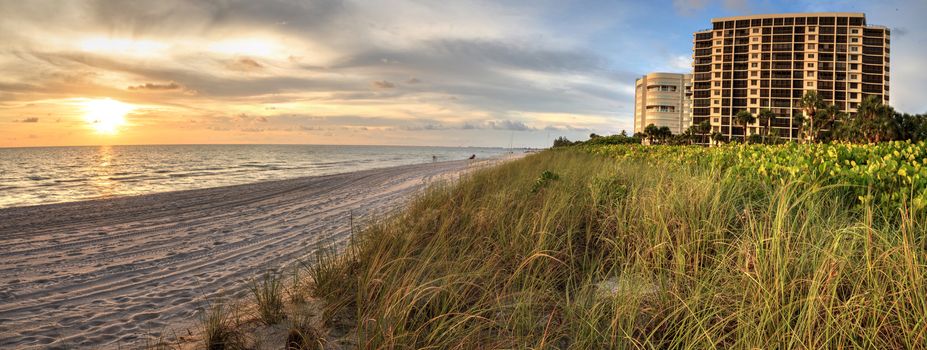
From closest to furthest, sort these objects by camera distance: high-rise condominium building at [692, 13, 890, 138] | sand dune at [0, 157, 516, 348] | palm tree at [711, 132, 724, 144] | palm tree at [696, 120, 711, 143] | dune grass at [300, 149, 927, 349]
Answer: dune grass at [300, 149, 927, 349] → sand dune at [0, 157, 516, 348] → palm tree at [711, 132, 724, 144] → palm tree at [696, 120, 711, 143] → high-rise condominium building at [692, 13, 890, 138]

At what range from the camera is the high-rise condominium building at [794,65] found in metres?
95.6

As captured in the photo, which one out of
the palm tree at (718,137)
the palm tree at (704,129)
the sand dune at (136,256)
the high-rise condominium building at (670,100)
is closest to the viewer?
the sand dune at (136,256)

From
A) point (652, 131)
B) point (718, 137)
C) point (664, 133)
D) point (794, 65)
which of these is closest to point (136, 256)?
point (652, 131)

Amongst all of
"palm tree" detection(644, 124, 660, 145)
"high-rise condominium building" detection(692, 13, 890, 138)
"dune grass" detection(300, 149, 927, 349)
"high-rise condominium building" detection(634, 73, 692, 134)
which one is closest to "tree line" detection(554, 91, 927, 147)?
"palm tree" detection(644, 124, 660, 145)

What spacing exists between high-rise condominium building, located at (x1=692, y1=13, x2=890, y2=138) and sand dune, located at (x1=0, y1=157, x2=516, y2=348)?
10392 centimetres

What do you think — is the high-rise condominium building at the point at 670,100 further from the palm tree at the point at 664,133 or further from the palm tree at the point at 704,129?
the palm tree at the point at 664,133

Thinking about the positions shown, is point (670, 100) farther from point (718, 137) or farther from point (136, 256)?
point (136, 256)

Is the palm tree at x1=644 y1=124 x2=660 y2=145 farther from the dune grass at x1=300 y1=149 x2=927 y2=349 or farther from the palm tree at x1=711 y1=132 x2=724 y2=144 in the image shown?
the dune grass at x1=300 y1=149 x2=927 y2=349

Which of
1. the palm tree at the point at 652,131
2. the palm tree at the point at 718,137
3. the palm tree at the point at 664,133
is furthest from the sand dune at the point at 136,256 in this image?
the palm tree at the point at 664,133

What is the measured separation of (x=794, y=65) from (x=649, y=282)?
116 m

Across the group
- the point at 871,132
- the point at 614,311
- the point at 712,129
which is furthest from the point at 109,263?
the point at 712,129

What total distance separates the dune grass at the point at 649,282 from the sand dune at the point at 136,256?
2.01m

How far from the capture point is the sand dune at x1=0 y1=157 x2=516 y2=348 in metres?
4.50

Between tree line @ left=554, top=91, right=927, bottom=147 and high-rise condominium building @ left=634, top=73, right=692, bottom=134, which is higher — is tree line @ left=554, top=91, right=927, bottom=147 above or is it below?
below
